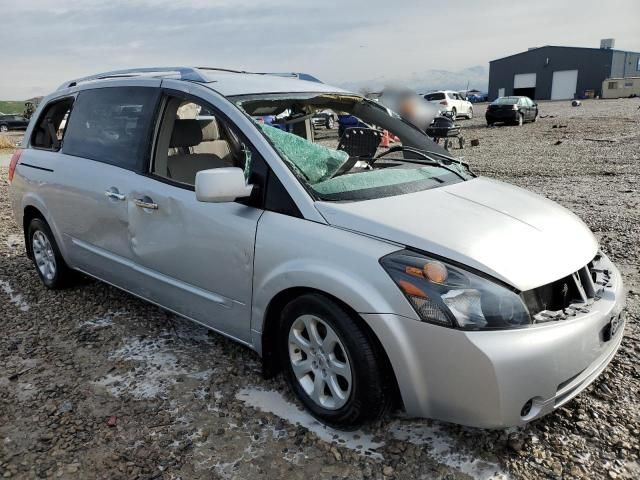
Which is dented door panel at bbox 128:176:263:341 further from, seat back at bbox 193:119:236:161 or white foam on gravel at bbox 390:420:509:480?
white foam on gravel at bbox 390:420:509:480

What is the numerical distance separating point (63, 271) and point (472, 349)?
3631 mm

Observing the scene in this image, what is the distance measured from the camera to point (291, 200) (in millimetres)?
2686

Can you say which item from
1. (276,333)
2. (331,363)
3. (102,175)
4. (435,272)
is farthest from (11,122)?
(435,272)

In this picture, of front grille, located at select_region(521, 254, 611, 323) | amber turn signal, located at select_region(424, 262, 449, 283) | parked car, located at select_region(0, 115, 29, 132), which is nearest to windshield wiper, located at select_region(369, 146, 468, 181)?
front grille, located at select_region(521, 254, 611, 323)

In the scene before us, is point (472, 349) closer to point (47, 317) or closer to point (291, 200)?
point (291, 200)

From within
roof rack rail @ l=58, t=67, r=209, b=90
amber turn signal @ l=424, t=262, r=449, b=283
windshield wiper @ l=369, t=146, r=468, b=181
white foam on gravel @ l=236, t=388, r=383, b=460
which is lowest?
white foam on gravel @ l=236, t=388, r=383, b=460

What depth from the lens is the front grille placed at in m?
2.29

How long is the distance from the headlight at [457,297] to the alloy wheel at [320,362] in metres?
0.46

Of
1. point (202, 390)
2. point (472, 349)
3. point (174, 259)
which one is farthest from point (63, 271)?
point (472, 349)

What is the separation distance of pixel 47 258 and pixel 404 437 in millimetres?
3553

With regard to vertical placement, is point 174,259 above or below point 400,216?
below

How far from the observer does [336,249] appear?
2.44 m

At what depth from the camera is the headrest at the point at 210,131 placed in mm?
3814

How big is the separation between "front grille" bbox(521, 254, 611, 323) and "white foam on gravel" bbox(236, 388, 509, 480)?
0.71 metres
